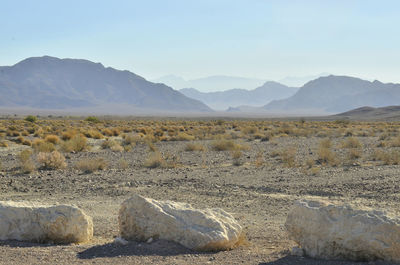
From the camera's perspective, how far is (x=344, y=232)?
24.3 ft

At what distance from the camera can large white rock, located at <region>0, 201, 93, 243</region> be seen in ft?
28.6

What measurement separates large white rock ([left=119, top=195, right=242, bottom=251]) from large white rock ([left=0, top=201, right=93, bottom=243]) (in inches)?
33.8

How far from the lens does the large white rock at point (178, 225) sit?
817cm

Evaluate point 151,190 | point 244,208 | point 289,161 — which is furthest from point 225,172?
point 244,208

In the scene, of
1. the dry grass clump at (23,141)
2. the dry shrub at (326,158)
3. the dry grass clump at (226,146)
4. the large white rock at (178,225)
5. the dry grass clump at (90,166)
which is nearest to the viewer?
the large white rock at (178,225)

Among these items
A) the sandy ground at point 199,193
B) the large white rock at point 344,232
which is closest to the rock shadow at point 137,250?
the sandy ground at point 199,193

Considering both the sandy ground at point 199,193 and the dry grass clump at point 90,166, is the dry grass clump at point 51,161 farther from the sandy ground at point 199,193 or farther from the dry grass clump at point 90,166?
the dry grass clump at point 90,166

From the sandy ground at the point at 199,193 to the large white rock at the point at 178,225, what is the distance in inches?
7.1

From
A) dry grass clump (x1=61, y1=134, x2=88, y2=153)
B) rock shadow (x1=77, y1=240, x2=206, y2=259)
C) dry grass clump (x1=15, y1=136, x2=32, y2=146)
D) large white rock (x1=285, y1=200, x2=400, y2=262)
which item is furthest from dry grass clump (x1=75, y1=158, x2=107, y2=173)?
dry grass clump (x1=15, y1=136, x2=32, y2=146)

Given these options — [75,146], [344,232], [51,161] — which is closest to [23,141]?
[75,146]

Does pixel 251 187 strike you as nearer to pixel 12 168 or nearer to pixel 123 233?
pixel 123 233

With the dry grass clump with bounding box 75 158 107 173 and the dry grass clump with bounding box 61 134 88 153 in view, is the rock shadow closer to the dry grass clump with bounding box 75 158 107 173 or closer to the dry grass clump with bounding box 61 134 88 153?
the dry grass clump with bounding box 75 158 107 173

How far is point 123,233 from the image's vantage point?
28.6 ft

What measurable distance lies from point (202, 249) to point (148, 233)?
39.7 inches
